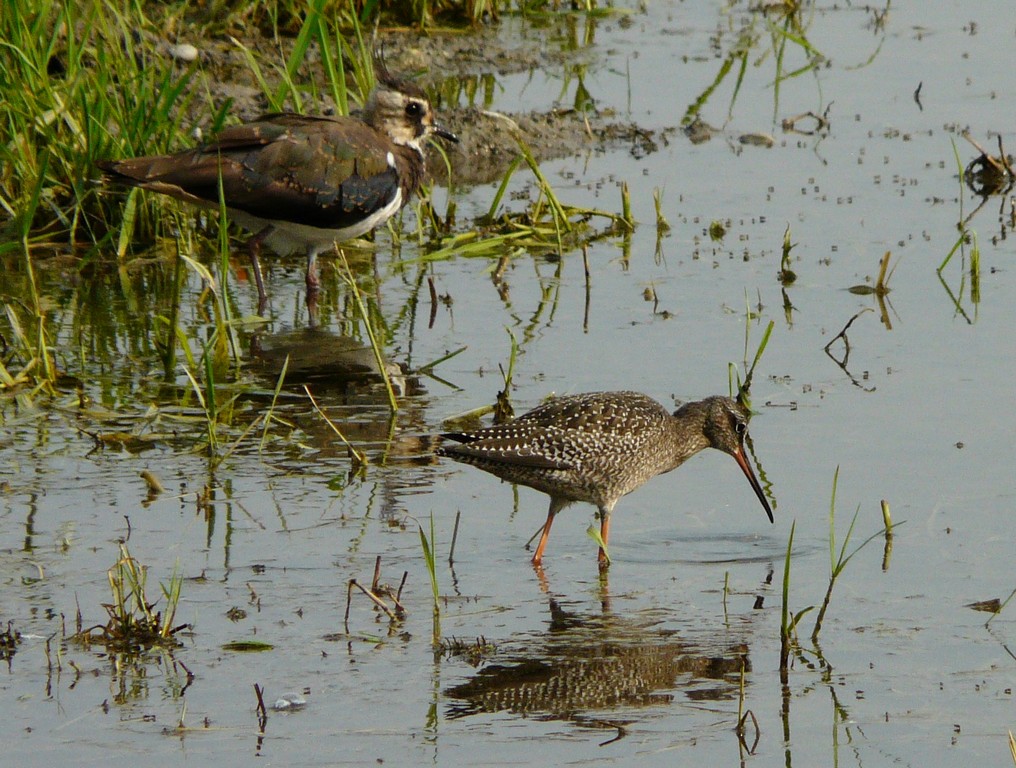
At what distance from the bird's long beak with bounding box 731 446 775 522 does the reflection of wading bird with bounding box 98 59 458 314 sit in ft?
11.5

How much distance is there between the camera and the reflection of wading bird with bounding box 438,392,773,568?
23.7ft

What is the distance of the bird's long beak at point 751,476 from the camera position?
7.32 m

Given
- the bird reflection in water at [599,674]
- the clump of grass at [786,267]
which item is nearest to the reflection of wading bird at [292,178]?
the clump of grass at [786,267]

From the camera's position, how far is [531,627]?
6320 mm

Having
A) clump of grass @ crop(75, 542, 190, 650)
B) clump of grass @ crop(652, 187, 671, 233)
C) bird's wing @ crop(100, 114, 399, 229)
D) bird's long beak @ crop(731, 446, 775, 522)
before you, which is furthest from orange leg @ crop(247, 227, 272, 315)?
clump of grass @ crop(75, 542, 190, 650)

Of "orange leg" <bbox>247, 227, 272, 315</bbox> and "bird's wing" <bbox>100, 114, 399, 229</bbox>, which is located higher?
"bird's wing" <bbox>100, 114, 399, 229</bbox>

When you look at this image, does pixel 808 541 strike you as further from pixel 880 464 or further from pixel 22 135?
pixel 22 135

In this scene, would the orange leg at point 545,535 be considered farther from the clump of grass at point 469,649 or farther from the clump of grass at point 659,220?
the clump of grass at point 659,220

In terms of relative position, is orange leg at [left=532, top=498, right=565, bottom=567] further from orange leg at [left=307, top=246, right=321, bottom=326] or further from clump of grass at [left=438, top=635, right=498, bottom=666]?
orange leg at [left=307, top=246, right=321, bottom=326]

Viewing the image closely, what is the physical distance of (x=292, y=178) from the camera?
10211 millimetres

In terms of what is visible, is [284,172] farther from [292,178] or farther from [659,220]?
[659,220]

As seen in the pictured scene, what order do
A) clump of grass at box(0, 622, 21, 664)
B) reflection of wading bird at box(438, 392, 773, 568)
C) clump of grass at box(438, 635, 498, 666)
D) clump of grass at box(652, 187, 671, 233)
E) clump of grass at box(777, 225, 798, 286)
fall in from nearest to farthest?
clump of grass at box(0, 622, 21, 664) → clump of grass at box(438, 635, 498, 666) → reflection of wading bird at box(438, 392, 773, 568) → clump of grass at box(777, 225, 798, 286) → clump of grass at box(652, 187, 671, 233)

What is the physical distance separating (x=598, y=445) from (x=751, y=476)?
0.75 metres

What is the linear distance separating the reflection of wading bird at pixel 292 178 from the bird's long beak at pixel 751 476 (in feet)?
11.5
